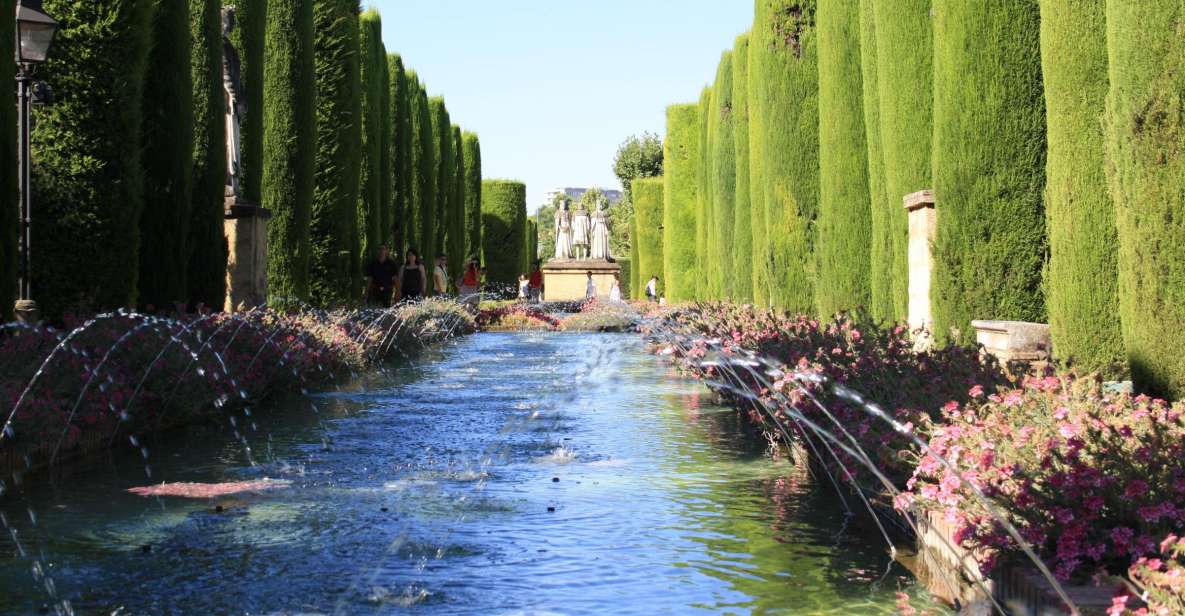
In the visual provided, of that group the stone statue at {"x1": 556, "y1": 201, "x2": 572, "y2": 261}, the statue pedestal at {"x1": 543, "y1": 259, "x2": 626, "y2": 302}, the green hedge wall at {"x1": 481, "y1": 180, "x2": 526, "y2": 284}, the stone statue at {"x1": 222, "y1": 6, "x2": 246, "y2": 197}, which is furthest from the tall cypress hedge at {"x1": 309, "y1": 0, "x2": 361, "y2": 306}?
the green hedge wall at {"x1": 481, "y1": 180, "x2": 526, "y2": 284}

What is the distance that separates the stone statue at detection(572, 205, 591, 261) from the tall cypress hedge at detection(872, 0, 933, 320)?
129ft

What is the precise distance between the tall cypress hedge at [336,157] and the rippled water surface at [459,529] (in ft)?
41.3

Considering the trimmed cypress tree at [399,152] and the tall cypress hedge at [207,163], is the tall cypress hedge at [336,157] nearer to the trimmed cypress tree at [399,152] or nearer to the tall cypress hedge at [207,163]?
the tall cypress hedge at [207,163]

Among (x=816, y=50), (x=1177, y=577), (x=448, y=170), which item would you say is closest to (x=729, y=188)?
(x=816, y=50)

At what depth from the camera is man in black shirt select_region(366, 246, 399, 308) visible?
22.3 m

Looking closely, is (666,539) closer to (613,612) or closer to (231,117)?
(613,612)

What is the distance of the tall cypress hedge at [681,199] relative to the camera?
36741mm

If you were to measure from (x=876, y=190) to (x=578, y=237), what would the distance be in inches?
1516

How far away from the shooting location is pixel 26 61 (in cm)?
1112

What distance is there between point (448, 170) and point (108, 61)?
1200 inches

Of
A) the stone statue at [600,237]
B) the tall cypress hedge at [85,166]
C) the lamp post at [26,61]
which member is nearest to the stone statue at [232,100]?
the tall cypress hedge at [85,166]

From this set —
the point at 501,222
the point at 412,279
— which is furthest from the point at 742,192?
the point at 501,222

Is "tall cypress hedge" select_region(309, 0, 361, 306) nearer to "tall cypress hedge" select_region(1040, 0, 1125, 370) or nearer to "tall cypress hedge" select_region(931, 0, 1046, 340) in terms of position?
"tall cypress hedge" select_region(931, 0, 1046, 340)

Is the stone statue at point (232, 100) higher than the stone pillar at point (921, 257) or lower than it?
higher
